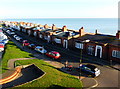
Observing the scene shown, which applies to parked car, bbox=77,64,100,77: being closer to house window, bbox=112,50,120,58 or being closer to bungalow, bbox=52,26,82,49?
house window, bbox=112,50,120,58

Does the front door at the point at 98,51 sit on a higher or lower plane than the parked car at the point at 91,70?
higher

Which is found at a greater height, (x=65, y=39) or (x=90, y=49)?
(x=65, y=39)

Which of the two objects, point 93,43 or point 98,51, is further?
point 93,43

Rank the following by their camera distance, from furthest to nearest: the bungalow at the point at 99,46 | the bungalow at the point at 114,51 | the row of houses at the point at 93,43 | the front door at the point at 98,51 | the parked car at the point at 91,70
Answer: the front door at the point at 98,51
the bungalow at the point at 99,46
the row of houses at the point at 93,43
the bungalow at the point at 114,51
the parked car at the point at 91,70

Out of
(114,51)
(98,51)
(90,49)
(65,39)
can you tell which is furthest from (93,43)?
(65,39)

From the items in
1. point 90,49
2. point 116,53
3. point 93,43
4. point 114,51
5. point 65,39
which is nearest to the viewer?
point 116,53

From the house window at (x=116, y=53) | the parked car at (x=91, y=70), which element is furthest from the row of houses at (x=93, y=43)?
the parked car at (x=91, y=70)

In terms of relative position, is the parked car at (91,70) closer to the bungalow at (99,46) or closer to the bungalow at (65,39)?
the bungalow at (99,46)

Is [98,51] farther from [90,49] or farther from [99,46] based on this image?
[90,49]

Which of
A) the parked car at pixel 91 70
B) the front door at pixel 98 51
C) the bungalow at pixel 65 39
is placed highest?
the bungalow at pixel 65 39

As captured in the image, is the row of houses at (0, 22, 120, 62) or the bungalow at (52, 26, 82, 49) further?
the bungalow at (52, 26, 82, 49)

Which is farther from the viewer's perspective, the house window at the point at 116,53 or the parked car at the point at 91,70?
the house window at the point at 116,53

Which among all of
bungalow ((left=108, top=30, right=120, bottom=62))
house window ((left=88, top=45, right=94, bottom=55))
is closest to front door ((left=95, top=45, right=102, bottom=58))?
house window ((left=88, top=45, right=94, bottom=55))

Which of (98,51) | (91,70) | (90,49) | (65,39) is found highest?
(65,39)
